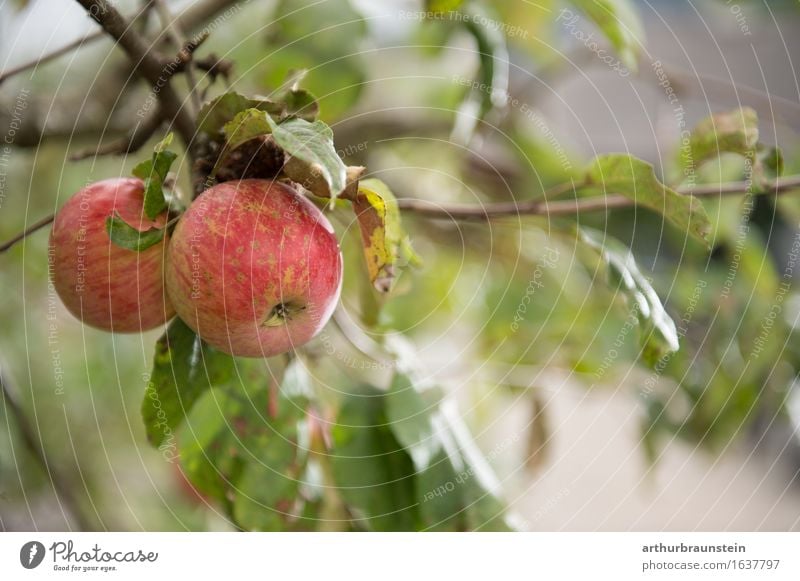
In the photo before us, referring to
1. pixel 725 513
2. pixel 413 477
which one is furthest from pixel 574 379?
pixel 413 477

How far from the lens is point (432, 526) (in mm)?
479

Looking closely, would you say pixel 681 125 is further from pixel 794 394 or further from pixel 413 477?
pixel 413 477

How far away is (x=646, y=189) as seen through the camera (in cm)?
43

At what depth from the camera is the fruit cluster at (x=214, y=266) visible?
1.03ft

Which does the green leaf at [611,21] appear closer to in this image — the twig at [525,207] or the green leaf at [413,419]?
the twig at [525,207]

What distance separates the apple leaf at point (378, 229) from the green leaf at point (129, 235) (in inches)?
3.4

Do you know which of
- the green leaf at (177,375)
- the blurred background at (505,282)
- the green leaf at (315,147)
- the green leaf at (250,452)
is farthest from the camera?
the blurred background at (505,282)

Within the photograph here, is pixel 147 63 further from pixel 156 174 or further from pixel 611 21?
pixel 611 21

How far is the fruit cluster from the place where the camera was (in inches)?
12.4

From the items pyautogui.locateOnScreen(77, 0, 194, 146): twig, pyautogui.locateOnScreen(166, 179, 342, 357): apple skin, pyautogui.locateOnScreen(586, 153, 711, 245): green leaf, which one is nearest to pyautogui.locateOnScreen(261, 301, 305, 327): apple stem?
pyautogui.locateOnScreen(166, 179, 342, 357): apple skin

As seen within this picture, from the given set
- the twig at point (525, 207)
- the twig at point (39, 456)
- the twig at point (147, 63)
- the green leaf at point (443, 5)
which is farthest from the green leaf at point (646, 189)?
the twig at point (39, 456)

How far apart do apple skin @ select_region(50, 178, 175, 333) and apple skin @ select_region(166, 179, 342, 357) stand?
2 centimetres

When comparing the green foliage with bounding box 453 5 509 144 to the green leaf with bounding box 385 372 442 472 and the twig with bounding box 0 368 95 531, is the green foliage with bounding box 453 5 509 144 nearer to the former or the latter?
the green leaf with bounding box 385 372 442 472

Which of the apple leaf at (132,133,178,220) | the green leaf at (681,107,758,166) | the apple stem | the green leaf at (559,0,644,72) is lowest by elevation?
the apple stem
